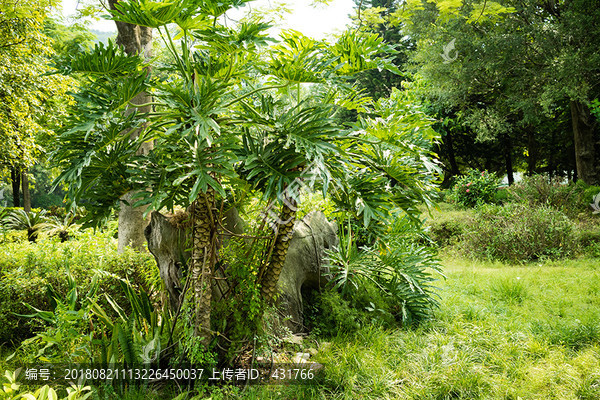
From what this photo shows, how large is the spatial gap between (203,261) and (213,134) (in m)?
0.83

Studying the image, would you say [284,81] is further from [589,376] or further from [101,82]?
[589,376]

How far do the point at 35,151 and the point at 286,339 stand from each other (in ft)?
26.4

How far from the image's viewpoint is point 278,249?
9.02 feet

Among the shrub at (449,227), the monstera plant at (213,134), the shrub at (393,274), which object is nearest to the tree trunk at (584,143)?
the shrub at (449,227)

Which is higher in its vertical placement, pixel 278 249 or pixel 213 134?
pixel 213 134

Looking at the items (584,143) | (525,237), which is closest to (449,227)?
(525,237)

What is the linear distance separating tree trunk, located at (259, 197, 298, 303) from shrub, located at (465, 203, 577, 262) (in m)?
Result: 5.50

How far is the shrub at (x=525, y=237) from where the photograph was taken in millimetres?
6598

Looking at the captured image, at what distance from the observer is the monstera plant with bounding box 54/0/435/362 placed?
2.00m

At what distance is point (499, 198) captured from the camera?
10.1 m

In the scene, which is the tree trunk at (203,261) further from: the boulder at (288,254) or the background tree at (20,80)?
the background tree at (20,80)

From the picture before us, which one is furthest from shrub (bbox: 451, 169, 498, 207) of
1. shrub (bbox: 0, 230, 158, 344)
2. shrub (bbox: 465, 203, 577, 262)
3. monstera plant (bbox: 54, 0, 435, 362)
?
shrub (bbox: 0, 230, 158, 344)

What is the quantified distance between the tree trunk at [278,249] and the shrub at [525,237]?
18.0ft
